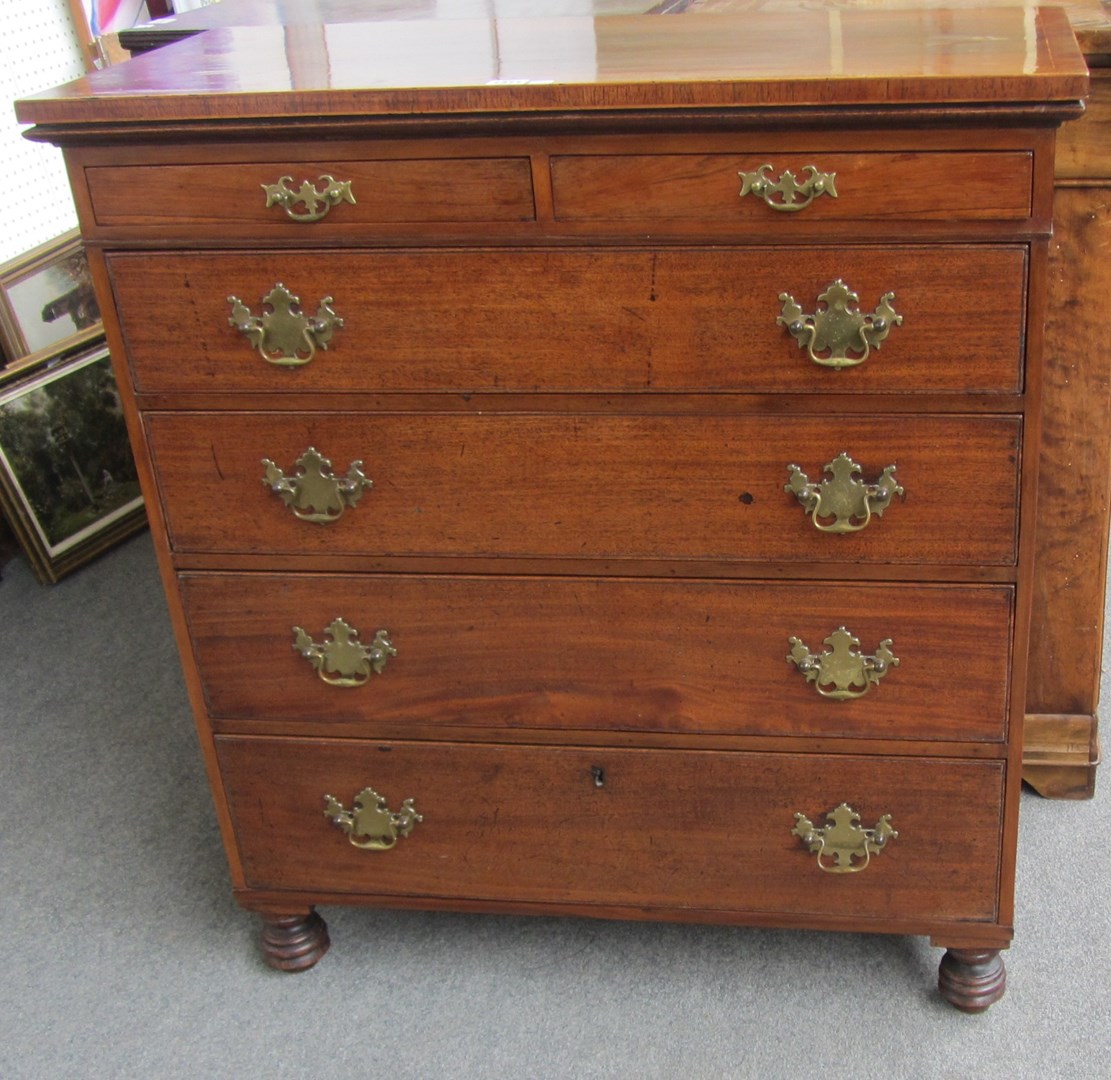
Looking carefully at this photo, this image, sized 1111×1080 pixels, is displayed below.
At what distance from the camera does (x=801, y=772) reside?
5.48ft

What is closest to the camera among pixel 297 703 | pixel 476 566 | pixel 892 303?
pixel 892 303

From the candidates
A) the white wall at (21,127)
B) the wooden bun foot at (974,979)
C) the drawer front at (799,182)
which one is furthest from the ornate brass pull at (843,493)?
the white wall at (21,127)

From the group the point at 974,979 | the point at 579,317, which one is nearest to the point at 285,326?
the point at 579,317

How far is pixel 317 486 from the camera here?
158 centimetres

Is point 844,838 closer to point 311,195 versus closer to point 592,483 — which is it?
point 592,483

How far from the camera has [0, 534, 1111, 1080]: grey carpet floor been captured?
5.75ft

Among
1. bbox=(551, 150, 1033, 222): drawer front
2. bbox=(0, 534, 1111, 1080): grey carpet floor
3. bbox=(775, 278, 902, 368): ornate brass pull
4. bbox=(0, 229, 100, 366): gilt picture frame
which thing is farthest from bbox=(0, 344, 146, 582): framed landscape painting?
bbox=(775, 278, 902, 368): ornate brass pull

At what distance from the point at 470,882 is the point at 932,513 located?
0.76m

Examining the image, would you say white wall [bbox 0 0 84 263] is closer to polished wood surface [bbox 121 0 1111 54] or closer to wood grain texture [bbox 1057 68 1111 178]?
polished wood surface [bbox 121 0 1111 54]

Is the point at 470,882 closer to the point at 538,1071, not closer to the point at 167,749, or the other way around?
the point at 538,1071

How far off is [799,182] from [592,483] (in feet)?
1.28

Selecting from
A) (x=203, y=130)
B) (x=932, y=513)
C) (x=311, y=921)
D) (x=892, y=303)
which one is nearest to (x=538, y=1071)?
(x=311, y=921)

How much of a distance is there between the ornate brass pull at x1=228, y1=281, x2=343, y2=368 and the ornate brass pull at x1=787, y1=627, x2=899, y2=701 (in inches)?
24.6

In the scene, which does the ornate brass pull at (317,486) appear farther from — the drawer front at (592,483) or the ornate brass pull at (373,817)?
the ornate brass pull at (373,817)
